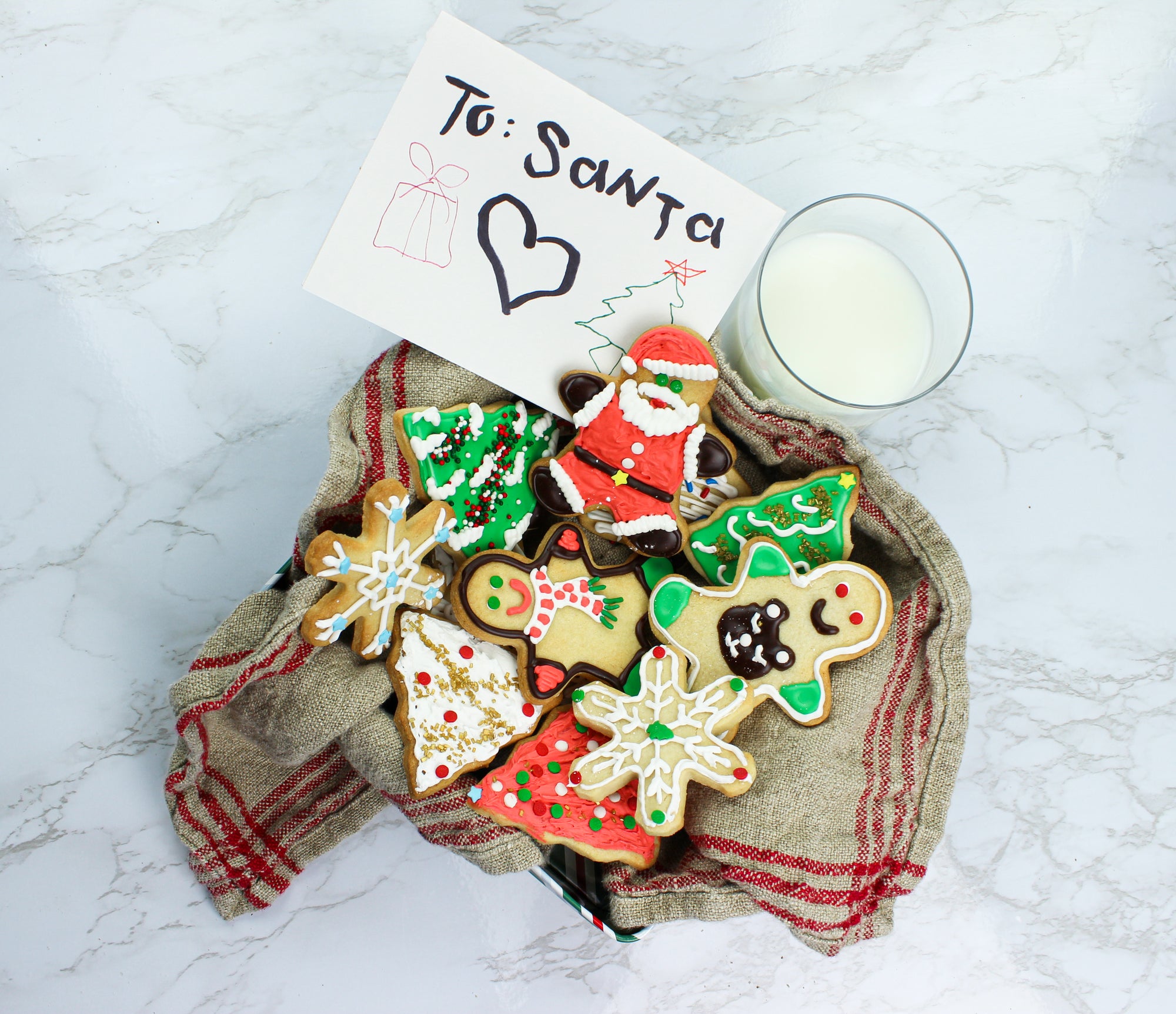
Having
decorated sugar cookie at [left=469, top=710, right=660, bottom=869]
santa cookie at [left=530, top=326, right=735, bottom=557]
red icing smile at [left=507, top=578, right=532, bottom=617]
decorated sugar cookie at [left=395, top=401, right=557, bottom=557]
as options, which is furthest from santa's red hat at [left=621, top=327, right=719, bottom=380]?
decorated sugar cookie at [left=469, top=710, right=660, bottom=869]

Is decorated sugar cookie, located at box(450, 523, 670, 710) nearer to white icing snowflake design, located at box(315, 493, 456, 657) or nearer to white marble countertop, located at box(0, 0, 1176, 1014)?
white icing snowflake design, located at box(315, 493, 456, 657)

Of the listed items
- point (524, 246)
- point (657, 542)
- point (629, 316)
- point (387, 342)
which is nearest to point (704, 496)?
point (657, 542)

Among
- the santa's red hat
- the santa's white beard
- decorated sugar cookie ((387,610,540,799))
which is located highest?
the santa's red hat

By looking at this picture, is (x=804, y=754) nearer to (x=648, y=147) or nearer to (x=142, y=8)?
(x=648, y=147)

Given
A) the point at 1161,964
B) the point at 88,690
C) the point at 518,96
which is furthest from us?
the point at 1161,964

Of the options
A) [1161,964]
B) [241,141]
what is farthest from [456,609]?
[1161,964]

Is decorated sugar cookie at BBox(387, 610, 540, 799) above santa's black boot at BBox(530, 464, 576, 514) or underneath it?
underneath

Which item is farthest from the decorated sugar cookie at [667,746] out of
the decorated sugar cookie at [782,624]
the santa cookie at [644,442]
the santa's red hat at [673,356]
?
the santa's red hat at [673,356]
